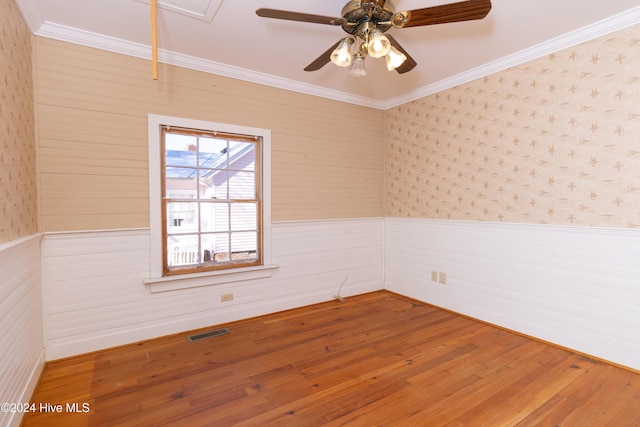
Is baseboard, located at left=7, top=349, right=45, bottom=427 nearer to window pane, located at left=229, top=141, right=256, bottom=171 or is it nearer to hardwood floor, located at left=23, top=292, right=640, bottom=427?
hardwood floor, located at left=23, top=292, right=640, bottom=427

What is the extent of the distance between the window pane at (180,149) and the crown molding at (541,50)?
276 cm

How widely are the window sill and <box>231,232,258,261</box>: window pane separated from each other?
158 millimetres

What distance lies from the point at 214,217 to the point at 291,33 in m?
1.91

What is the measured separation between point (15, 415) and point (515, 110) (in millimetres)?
4391

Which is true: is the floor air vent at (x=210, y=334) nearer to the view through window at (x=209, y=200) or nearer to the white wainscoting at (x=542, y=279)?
the view through window at (x=209, y=200)

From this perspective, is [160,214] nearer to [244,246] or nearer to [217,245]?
[217,245]

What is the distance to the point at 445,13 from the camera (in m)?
1.80

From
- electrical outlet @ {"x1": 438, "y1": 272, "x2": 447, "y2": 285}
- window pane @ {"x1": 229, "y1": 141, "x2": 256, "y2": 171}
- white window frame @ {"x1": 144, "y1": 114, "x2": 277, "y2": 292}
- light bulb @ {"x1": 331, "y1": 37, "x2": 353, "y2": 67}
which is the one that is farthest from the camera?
electrical outlet @ {"x1": 438, "y1": 272, "x2": 447, "y2": 285}

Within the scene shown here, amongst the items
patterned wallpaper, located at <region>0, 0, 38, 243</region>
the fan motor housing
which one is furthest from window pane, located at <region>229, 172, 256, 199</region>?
Answer: the fan motor housing

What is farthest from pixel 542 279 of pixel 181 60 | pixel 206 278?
pixel 181 60

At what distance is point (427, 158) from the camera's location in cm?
391

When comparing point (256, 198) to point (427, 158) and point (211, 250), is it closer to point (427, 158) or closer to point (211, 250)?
point (211, 250)

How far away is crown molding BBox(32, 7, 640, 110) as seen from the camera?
8.05 feet

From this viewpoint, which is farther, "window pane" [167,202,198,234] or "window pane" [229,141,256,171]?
"window pane" [229,141,256,171]
